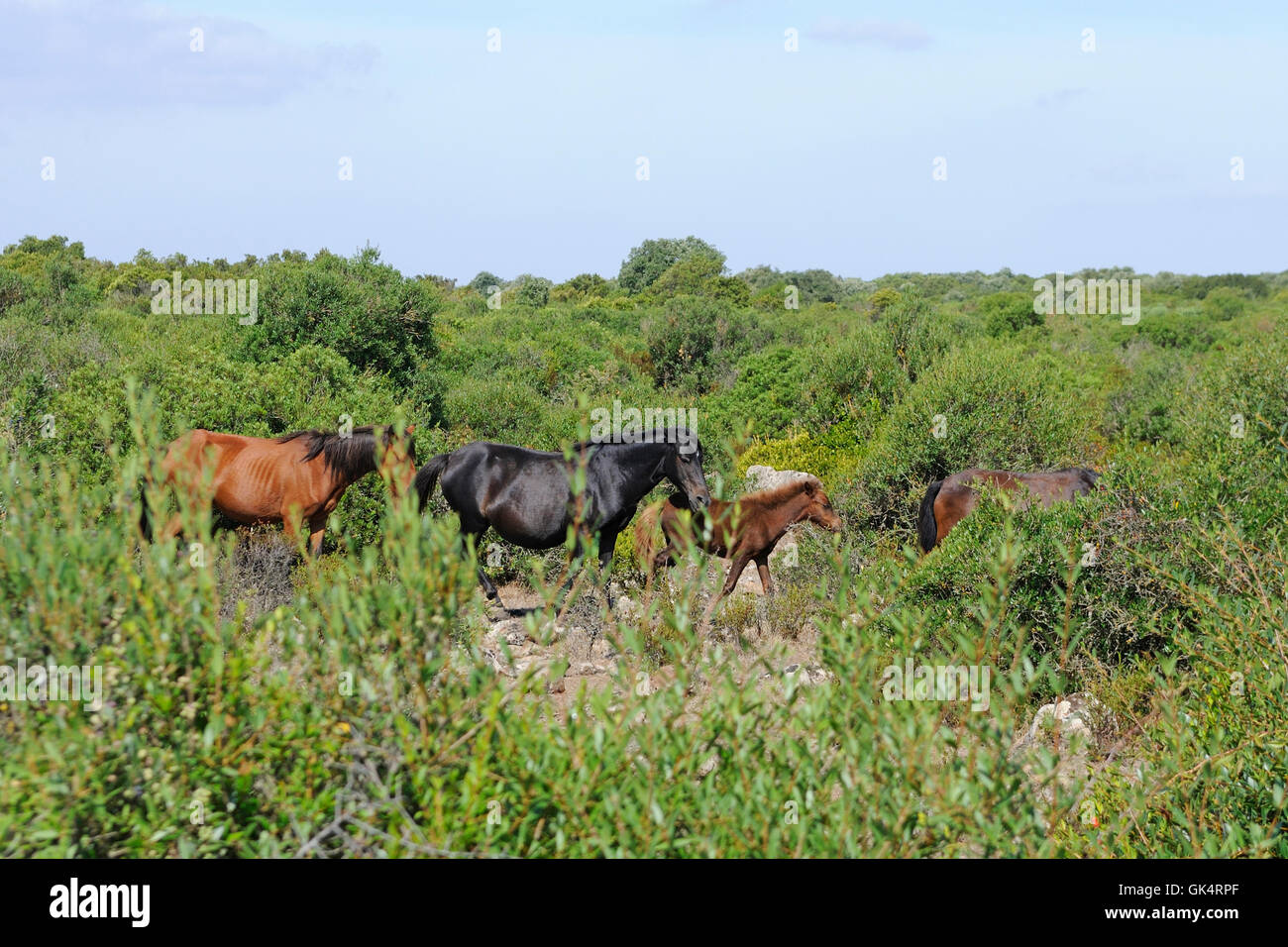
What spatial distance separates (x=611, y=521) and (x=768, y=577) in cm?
250

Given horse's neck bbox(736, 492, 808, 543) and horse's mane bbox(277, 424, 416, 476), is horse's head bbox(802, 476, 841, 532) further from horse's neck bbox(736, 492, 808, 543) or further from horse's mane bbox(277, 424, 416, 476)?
horse's mane bbox(277, 424, 416, 476)

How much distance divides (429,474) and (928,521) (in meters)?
6.09

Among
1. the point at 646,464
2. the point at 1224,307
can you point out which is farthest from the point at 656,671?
the point at 1224,307

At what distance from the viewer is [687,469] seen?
1124 cm

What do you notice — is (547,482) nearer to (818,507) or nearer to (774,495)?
(774,495)

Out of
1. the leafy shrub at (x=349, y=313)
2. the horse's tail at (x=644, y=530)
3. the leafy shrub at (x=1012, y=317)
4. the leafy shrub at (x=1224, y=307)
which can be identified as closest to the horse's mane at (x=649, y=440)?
the horse's tail at (x=644, y=530)

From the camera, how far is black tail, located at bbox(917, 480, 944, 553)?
40.5 ft

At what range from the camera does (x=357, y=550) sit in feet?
44.5

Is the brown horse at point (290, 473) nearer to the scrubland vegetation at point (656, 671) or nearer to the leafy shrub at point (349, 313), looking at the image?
the scrubland vegetation at point (656, 671)
